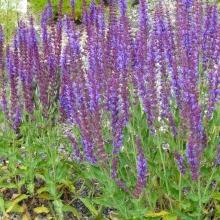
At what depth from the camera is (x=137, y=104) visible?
168 inches

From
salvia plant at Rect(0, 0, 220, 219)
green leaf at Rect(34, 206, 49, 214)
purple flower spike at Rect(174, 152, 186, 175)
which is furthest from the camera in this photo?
green leaf at Rect(34, 206, 49, 214)

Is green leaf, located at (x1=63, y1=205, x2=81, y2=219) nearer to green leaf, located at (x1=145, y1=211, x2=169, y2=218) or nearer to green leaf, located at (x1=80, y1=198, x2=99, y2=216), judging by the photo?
green leaf, located at (x1=80, y1=198, x2=99, y2=216)

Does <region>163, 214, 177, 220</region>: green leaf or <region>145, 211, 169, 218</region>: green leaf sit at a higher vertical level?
<region>145, 211, 169, 218</region>: green leaf

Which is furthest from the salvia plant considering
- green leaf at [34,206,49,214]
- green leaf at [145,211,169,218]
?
green leaf at [34,206,49,214]

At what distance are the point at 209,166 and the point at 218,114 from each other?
39 cm

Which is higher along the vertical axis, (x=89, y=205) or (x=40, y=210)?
(x=89, y=205)

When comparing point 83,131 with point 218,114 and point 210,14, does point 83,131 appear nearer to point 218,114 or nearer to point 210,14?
point 218,114

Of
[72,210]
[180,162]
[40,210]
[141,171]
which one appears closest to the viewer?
[141,171]

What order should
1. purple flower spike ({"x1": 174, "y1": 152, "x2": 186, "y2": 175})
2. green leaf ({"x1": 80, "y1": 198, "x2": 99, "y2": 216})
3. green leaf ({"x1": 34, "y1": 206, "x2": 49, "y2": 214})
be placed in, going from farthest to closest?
green leaf ({"x1": 34, "y1": 206, "x2": 49, "y2": 214})
green leaf ({"x1": 80, "y1": 198, "x2": 99, "y2": 216})
purple flower spike ({"x1": 174, "y1": 152, "x2": 186, "y2": 175})

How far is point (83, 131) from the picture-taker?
3.56 metres

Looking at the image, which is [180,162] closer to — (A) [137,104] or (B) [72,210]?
(A) [137,104]

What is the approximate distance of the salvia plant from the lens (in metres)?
3.55

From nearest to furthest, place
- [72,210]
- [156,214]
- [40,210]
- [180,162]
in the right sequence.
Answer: [180,162]
[156,214]
[72,210]
[40,210]

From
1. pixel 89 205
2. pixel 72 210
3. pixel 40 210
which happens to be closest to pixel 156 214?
pixel 89 205
